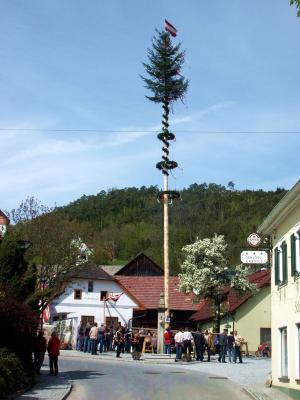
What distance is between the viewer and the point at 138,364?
2859cm

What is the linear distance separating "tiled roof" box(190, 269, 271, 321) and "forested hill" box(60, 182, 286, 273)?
1834 cm

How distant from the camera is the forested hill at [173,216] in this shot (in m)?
84.1

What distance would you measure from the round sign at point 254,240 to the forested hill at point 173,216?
52.3 metres

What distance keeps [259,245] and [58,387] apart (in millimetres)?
8214

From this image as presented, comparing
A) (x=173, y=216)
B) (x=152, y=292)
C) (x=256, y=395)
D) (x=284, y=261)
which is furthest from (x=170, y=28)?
(x=173, y=216)

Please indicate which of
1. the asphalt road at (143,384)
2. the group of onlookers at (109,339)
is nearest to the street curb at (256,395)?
the asphalt road at (143,384)

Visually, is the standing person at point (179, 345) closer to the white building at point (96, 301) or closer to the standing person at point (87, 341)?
the standing person at point (87, 341)

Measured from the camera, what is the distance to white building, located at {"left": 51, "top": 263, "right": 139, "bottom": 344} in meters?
56.4

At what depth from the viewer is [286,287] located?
62.7 ft

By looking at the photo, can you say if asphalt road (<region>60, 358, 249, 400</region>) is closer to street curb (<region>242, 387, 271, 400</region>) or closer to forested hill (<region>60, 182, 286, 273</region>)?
street curb (<region>242, 387, 271, 400</region>)

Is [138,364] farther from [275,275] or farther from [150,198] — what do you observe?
[150,198]

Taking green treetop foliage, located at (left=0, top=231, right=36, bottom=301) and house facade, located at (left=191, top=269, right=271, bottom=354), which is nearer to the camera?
green treetop foliage, located at (left=0, top=231, right=36, bottom=301)

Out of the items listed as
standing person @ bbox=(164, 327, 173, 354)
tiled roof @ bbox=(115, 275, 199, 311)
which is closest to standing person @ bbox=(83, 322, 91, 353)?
standing person @ bbox=(164, 327, 173, 354)

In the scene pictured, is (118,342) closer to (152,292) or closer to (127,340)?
(127,340)
